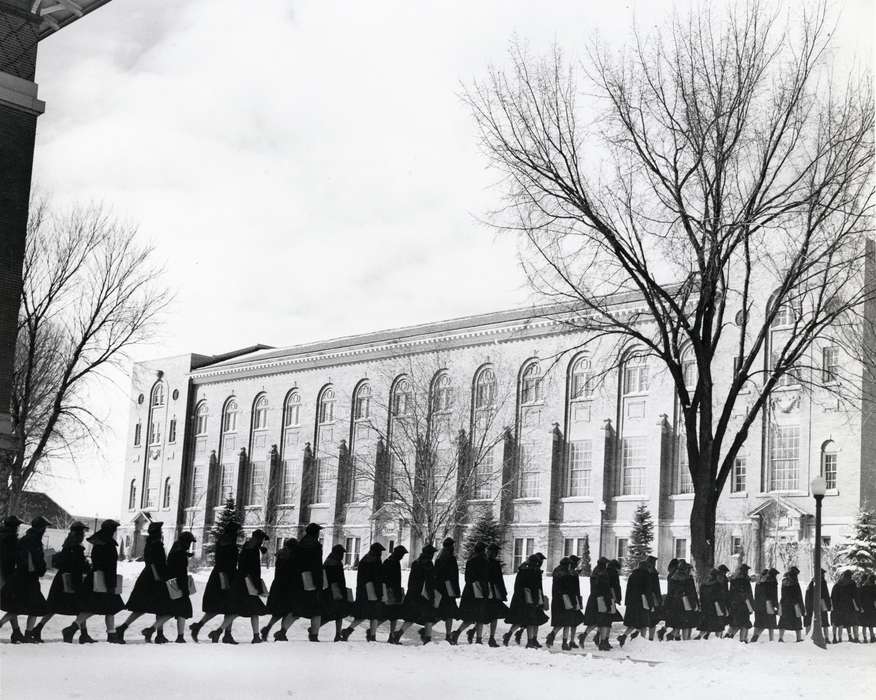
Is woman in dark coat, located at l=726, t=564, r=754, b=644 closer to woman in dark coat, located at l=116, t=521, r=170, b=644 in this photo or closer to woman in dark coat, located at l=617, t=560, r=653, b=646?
woman in dark coat, located at l=617, t=560, r=653, b=646

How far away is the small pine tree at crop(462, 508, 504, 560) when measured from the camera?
4143 centimetres

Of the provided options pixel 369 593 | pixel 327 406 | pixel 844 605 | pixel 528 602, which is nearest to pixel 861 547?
pixel 844 605

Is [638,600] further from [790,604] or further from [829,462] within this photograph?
[829,462]

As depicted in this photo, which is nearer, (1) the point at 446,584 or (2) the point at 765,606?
(1) the point at 446,584

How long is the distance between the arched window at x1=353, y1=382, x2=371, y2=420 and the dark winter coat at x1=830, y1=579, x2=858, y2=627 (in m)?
34.2

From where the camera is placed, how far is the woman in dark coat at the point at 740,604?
64.4ft

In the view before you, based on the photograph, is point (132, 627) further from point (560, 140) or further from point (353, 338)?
point (353, 338)

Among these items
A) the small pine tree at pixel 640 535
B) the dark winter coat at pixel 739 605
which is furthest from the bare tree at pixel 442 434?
the dark winter coat at pixel 739 605

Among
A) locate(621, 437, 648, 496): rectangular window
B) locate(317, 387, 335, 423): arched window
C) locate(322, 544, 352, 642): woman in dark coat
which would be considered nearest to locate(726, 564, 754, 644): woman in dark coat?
locate(322, 544, 352, 642): woman in dark coat

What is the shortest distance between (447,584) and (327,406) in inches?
1619

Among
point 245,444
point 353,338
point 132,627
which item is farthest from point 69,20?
point 245,444

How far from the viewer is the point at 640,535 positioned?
132 ft

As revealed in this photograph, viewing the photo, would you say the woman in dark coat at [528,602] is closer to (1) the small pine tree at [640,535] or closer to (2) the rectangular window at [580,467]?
(1) the small pine tree at [640,535]

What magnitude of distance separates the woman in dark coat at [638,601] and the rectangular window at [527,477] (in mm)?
27652
